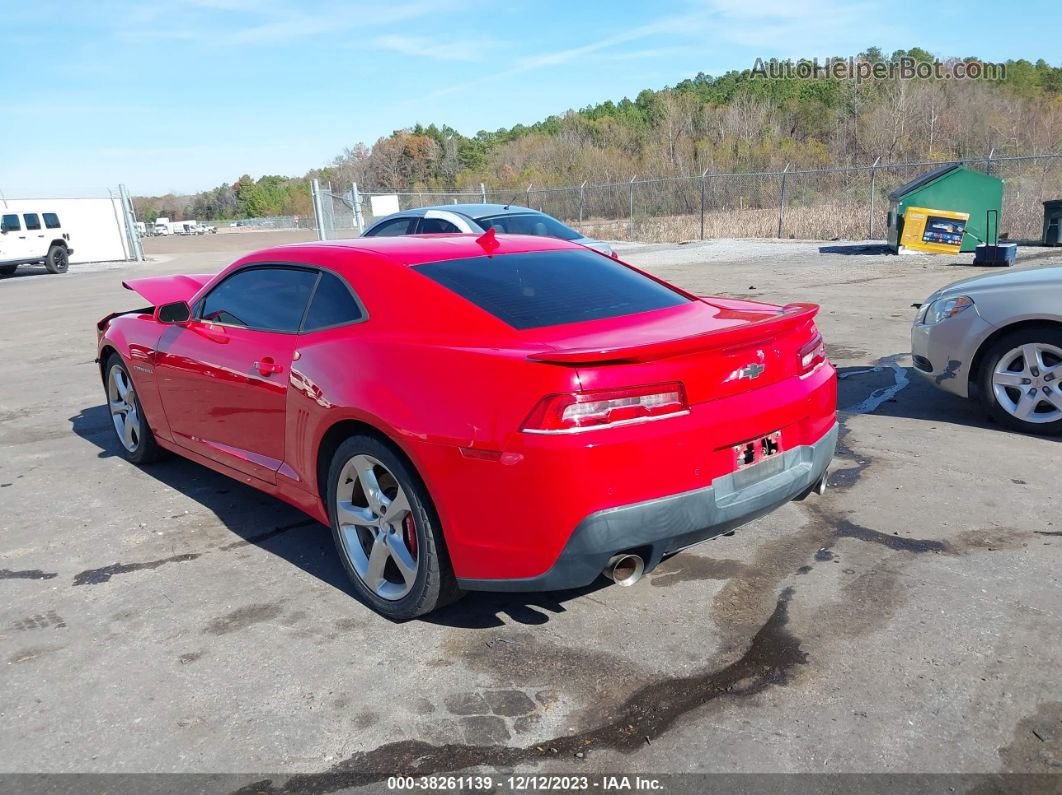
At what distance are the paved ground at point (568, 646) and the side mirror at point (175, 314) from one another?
1079mm

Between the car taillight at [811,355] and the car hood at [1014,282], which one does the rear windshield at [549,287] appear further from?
the car hood at [1014,282]

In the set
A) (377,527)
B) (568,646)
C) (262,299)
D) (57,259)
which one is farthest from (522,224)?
(57,259)

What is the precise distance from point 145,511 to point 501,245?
2.59 meters

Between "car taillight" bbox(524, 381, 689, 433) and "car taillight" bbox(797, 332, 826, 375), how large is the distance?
2.91 ft

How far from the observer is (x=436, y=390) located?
3.06 m

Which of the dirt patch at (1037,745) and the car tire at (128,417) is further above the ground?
the car tire at (128,417)

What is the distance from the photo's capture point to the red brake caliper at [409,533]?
3323mm

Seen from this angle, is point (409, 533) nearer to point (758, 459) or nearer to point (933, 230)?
point (758, 459)

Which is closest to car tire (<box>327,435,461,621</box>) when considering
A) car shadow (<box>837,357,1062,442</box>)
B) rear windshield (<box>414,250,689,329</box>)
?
rear windshield (<box>414,250,689,329</box>)

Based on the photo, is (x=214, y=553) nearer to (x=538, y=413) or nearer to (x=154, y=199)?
(x=538, y=413)

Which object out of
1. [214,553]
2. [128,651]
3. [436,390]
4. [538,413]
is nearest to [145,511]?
[214,553]

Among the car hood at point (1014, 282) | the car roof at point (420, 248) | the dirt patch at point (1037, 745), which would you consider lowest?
the dirt patch at point (1037, 745)

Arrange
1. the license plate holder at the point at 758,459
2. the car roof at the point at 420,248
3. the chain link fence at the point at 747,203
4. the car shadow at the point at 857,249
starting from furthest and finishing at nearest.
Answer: the chain link fence at the point at 747,203
the car shadow at the point at 857,249
the car roof at the point at 420,248
the license plate holder at the point at 758,459

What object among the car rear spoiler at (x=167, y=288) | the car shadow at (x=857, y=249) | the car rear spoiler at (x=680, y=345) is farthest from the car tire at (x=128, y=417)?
the car shadow at (x=857, y=249)
